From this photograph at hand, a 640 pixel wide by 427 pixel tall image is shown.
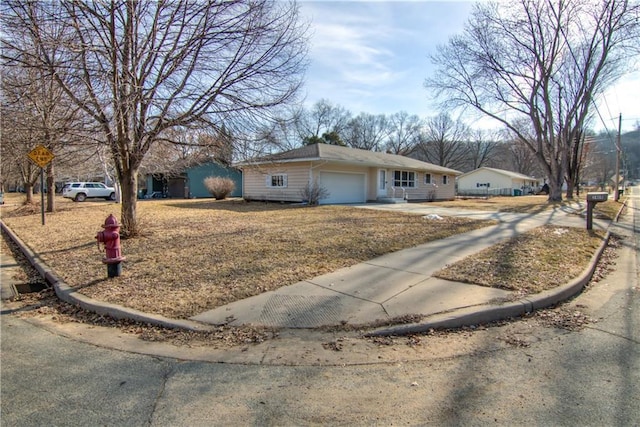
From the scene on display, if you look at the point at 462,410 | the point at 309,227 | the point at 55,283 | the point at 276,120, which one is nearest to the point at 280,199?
the point at 309,227

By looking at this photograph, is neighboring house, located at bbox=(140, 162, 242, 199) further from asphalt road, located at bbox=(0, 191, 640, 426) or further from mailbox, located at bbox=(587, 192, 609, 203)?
asphalt road, located at bbox=(0, 191, 640, 426)

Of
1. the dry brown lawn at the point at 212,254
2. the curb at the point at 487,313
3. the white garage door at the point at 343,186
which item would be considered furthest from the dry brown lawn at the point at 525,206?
the curb at the point at 487,313

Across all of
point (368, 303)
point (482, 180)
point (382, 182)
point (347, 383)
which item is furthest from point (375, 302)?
point (482, 180)

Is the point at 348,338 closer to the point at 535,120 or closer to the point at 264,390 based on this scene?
the point at 264,390

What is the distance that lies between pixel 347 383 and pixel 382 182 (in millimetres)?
21667

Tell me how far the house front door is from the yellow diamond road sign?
17540mm

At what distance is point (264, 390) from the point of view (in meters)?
2.75

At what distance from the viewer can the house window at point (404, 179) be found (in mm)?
25172

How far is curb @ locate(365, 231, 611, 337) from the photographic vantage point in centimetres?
377

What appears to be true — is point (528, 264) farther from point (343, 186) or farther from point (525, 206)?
point (525, 206)

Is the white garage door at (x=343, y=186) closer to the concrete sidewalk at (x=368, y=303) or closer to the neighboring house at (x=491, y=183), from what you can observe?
the concrete sidewalk at (x=368, y=303)

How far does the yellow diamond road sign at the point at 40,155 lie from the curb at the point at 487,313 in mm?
11985

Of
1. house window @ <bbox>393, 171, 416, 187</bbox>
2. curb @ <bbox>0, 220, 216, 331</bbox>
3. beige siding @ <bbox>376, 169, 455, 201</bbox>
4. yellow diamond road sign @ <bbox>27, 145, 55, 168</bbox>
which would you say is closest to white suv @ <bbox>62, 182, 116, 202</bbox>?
yellow diamond road sign @ <bbox>27, 145, 55, 168</bbox>

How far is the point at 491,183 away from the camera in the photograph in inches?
2216
